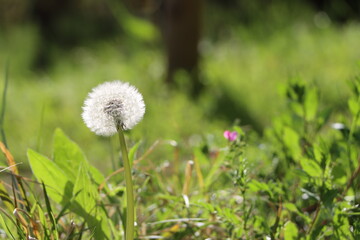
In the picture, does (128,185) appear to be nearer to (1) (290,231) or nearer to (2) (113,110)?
(2) (113,110)

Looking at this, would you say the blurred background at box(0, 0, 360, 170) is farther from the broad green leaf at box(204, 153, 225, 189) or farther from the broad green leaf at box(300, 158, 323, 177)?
the broad green leaf at box(300, 158, 323, 177)

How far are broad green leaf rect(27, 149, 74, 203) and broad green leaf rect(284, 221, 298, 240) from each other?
58 cm

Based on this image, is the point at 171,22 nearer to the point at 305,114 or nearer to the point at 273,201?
the point at 305,114

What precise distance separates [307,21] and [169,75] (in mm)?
2724

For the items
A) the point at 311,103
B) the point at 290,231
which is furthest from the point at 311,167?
the point at 311,103

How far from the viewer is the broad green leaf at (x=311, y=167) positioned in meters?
1.65

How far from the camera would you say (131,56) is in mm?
7961

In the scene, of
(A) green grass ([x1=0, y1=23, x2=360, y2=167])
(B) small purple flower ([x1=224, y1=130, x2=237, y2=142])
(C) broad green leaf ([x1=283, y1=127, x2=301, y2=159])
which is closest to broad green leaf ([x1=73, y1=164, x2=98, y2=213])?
(B) small purple flower ([x1=224, y1=130, x2=237, y2=142])

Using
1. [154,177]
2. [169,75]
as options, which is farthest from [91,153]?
[154,177]

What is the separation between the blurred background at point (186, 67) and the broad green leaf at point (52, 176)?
57 centimetres

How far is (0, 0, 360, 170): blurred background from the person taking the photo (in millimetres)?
4891

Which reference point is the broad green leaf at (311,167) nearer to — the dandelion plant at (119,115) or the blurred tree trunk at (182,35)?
the dandelion plant at (119,115)

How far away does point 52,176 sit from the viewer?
1.70 m

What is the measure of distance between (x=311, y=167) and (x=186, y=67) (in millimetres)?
4324
